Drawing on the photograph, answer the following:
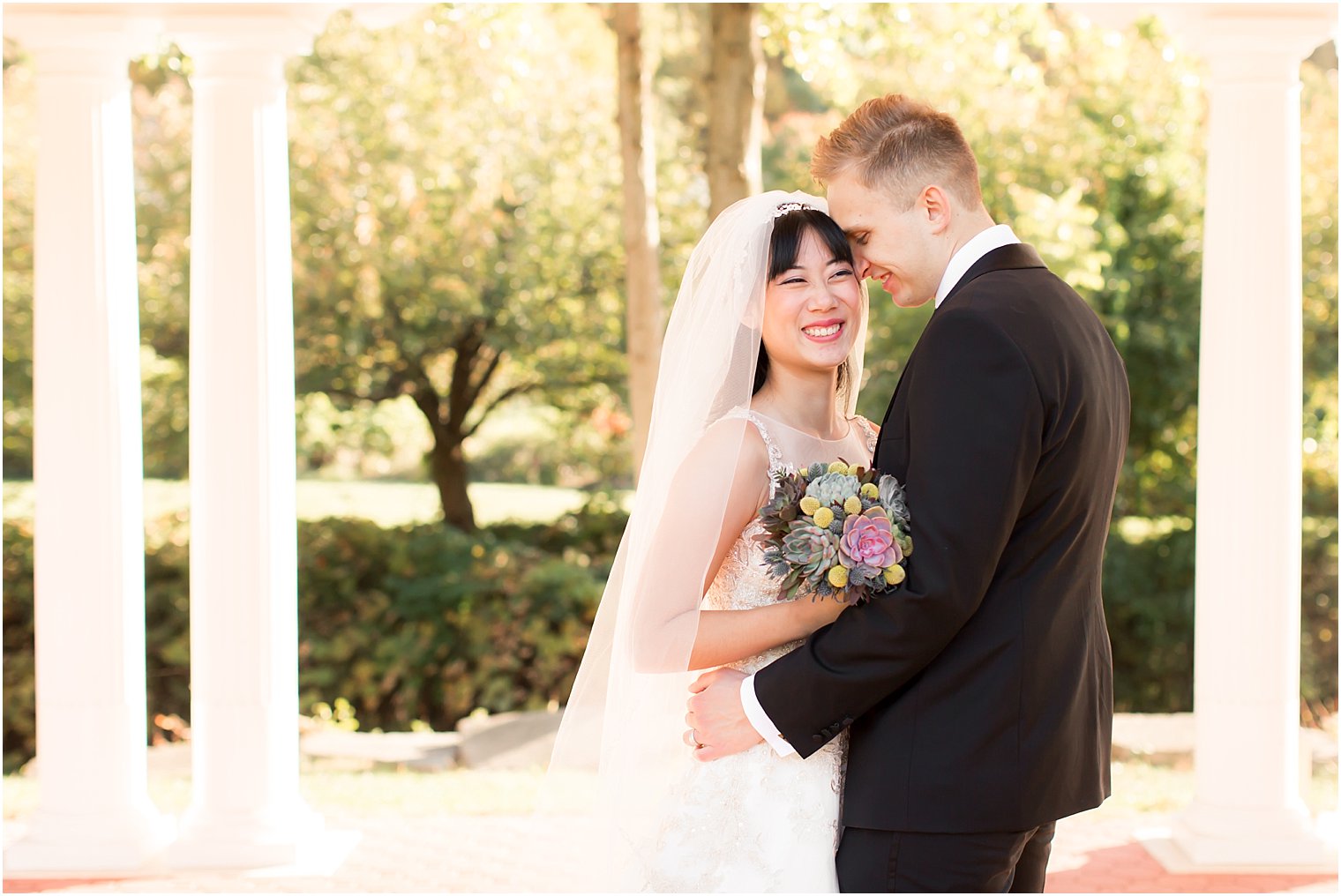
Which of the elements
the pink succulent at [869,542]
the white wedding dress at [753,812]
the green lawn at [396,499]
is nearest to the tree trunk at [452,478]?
Answer: the green lawn at [396,499]

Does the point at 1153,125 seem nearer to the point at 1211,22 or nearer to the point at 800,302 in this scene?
the point at 1211,22

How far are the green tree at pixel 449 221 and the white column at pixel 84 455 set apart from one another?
6801 mm

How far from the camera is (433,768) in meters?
9.48

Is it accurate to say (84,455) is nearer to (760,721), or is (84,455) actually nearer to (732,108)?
(760,721)

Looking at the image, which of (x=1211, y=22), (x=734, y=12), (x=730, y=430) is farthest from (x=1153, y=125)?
(x=730, y=430)

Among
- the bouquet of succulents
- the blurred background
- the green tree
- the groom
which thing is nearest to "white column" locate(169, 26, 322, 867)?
the groom

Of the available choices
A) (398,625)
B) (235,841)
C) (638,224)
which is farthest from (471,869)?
(398,625)

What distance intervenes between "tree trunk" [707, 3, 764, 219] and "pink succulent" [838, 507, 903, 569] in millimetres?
6761

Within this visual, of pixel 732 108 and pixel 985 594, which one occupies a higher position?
pixel 732 108

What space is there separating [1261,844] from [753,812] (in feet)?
12.9

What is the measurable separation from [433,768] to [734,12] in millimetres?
6269

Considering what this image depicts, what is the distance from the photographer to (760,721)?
3.16 m

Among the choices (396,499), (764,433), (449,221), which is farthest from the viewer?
(396,499)

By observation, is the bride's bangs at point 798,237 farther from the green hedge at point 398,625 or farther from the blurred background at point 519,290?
the green hedge at point 398,625
